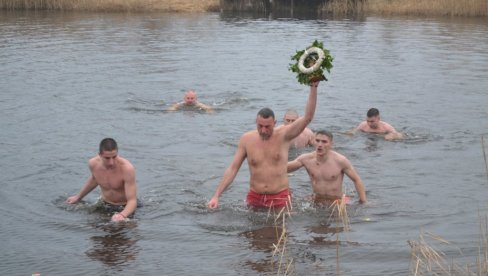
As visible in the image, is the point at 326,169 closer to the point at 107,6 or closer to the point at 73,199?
the point at 73,199

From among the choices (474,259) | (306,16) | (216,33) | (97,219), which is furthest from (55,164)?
(306,16)

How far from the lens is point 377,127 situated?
17.4 m

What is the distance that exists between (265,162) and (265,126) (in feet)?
2.24

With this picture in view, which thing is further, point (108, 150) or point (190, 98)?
point (190, 98)

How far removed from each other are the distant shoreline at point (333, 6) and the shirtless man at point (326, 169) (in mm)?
32670

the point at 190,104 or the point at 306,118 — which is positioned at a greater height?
the point at 306,118

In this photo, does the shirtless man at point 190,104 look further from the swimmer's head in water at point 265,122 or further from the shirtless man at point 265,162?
the swimmer's head in water at point 265,122

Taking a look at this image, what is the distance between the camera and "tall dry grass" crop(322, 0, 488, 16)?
42.5 meters

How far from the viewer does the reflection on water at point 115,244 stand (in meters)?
10.2

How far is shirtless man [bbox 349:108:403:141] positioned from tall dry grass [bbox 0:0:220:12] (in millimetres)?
30193

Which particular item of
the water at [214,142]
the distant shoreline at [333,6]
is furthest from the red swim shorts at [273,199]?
the distant shoreline at [333,6]

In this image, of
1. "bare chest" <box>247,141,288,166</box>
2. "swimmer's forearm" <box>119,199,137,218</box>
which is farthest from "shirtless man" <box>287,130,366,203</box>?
"swimmer's forearm" <box>119,199,137,218</box>

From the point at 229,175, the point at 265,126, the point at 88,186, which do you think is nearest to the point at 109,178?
the point at 88,186

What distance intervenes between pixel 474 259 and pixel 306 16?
1482 inches
